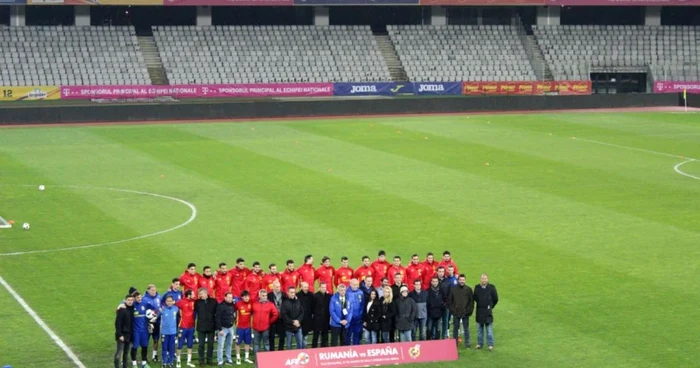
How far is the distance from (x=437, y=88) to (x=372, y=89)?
13.0 feet

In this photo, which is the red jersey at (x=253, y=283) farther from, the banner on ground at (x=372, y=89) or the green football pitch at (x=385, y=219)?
the banner on ground at (x=372, y=89)

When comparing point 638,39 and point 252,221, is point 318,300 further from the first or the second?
point 638,39

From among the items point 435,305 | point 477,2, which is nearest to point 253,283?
point 435,305

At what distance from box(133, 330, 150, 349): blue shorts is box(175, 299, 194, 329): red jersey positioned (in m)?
0.69

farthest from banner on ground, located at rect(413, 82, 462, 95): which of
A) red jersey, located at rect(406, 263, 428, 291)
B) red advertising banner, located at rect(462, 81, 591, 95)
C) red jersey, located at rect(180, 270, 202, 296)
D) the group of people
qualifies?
red jersey, located at rect(180, 270, 202, 296)

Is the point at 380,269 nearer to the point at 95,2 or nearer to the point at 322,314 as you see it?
the point at 322,314

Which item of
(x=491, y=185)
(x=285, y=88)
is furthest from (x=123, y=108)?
(x=491, y=185)

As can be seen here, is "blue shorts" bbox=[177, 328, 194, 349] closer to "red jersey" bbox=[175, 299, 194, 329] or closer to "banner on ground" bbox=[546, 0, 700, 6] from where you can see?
"red jersey" bbox=[175, 299, 194, 329]

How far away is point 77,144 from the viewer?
161 ft

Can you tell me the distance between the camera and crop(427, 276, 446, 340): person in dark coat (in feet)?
70.2

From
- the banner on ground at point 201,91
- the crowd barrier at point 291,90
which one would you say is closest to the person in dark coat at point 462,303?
the crowd barrier at point 291,90

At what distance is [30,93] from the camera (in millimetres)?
65500

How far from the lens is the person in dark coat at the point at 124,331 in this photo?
19.8m

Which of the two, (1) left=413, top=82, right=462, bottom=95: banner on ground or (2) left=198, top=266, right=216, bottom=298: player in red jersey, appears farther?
(1) left=413, top=82, right=462, bottom=95: banner on ground
